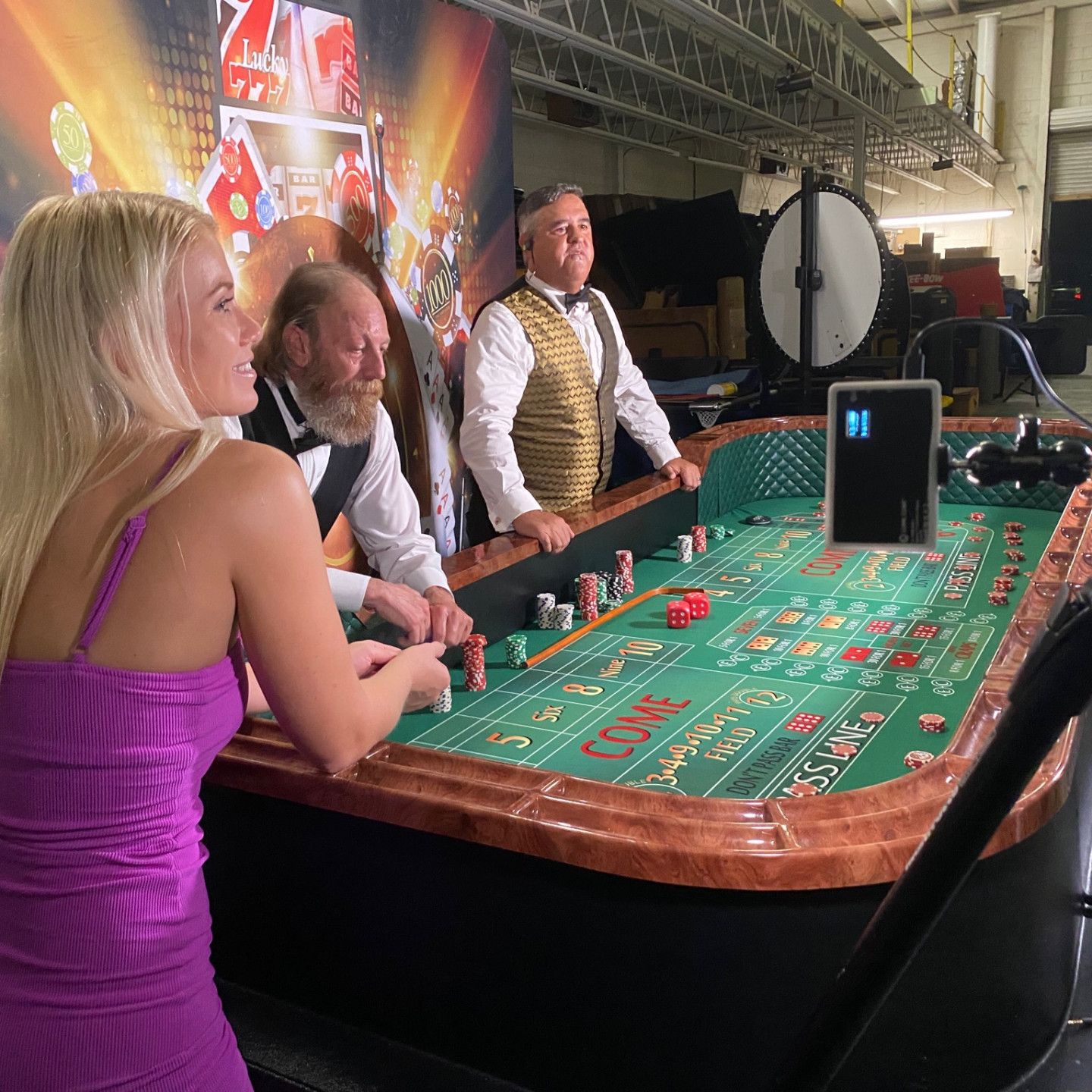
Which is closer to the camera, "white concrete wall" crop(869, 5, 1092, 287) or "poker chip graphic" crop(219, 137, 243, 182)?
"poker chip graphic" crop(219, 137, 243, 182)

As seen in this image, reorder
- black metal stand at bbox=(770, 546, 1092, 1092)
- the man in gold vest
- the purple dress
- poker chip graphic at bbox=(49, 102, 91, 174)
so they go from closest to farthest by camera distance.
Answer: black metal stand at bbox=(770, 546, 1092, 1092), the purple dress, poker chip graphic at bbox=(49, 102, 91, 174), the man in gold vest

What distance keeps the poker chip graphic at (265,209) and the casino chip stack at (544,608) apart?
1294mm

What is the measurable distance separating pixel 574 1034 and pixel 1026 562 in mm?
2039

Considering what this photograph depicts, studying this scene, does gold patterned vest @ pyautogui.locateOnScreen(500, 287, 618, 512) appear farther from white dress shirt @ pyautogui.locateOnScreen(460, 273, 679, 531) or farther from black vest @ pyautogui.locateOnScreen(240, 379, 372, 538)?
black vest @ pyautogui.locateOnScreen(240, 379, 372, 538)

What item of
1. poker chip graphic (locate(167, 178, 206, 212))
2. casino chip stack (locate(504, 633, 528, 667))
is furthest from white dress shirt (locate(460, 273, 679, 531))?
poker chip graphic (locate(167, 178, 206, 212))

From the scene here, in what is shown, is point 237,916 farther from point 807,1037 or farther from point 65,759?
point 807,1037

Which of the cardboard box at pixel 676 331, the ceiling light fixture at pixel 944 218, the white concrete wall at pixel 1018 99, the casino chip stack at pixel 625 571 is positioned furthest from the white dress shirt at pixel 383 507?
the ceiling light fixture at pixel 944 218

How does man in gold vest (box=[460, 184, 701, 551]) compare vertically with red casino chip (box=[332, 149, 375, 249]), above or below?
below

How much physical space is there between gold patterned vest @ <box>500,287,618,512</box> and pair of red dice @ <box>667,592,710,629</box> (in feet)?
2.94

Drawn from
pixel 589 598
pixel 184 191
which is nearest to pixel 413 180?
pixel 184 191

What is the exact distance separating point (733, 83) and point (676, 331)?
3403mm

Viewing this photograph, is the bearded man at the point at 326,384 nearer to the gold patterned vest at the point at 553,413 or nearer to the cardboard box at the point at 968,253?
the gold patterned vest at the point at 553,413

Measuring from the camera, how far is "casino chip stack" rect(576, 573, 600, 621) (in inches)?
93.4

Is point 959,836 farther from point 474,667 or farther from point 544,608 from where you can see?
point 544,608
